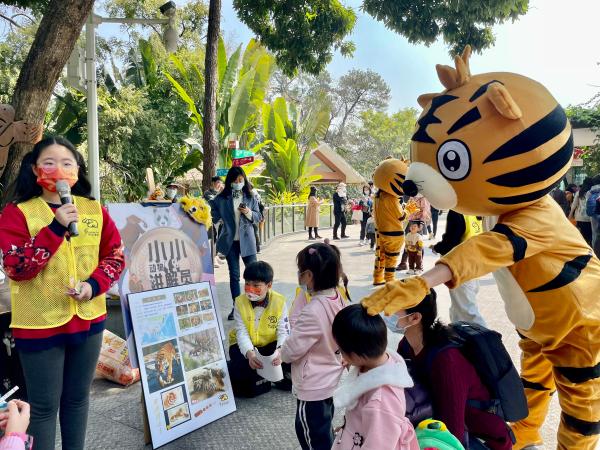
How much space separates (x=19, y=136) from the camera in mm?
3375

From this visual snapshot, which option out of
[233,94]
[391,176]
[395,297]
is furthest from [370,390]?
[233,94]

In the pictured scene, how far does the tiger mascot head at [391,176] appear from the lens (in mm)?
5070

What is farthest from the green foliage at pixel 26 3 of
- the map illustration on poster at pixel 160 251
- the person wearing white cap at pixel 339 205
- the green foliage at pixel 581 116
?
the green foliage at pixel 581 116

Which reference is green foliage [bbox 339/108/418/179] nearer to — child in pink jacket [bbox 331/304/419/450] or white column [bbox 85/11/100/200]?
white column [bbox 85/11/100/200]

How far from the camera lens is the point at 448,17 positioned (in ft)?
23.3

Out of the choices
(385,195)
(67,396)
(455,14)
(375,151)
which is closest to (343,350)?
(67,396)

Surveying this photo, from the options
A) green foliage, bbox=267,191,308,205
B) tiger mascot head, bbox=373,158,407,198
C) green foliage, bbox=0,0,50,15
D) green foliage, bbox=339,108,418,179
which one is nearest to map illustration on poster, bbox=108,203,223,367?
tiger mascot head, bbox=373,158,407,198

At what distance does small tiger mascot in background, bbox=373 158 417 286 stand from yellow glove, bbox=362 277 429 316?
10.6ft

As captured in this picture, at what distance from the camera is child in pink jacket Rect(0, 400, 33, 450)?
1.39 metres

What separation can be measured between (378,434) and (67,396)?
4.86 feet

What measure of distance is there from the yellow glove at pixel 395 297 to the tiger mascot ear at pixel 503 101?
863 mm

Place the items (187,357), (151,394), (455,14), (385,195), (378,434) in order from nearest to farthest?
(378,434) → (151,394) → (187,357) → (385,195) → (455,14)

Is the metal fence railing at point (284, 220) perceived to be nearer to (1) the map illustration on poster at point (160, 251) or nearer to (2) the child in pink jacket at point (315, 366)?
(1) the map illustration on poster at point (160, 251)

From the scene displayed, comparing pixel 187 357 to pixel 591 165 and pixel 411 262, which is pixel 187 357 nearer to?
pixel 411 262
